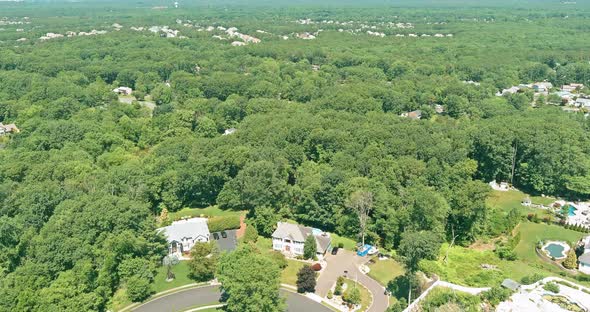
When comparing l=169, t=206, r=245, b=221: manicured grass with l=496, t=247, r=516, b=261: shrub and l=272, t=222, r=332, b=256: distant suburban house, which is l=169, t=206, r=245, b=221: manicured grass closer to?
l=272, t=222, r=332, b=256: distant suburban house

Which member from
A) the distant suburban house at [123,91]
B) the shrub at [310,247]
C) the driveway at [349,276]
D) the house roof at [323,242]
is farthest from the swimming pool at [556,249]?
the distant suburban house at [123,91]

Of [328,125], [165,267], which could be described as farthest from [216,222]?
[328,125]

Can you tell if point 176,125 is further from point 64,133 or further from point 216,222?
point 216,222

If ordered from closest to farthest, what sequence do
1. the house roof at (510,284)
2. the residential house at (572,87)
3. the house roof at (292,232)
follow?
1. the house roof at (510,284)
2. the house roof at (292,232)
3. the residential house at (572,87)

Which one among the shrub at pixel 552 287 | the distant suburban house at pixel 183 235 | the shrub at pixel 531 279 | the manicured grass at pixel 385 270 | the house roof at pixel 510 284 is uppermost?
the shrub at pixel 552 287

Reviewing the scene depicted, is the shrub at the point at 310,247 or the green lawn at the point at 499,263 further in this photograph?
the shrub at the point at 310,247

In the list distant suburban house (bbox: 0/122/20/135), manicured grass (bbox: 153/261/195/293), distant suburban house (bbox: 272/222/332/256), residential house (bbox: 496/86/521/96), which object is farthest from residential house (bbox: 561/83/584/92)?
distant suburban house (bbox: 0/122/20/135)

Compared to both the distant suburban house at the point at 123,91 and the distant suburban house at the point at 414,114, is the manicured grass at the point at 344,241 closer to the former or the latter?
the distant suburban house at the point at 414,114
